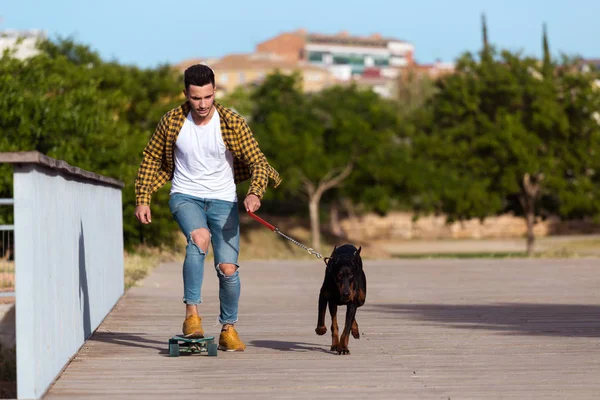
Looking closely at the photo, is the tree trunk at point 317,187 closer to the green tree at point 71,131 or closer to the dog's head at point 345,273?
the green tree at point 71,131

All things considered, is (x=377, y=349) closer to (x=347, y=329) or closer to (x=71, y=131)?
(x=347, y=329)

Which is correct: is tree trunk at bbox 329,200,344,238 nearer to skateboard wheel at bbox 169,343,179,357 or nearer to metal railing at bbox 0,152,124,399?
metal railing at bbox 0,152,124,399

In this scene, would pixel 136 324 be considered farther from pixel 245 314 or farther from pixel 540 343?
pixel 540 343

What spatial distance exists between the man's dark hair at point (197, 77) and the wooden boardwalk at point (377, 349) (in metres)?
1.79

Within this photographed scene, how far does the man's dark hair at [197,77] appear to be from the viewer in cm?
810

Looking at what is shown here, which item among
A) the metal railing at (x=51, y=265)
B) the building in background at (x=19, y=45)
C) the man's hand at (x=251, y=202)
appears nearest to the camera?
the metal railing at (x=51, y=265)

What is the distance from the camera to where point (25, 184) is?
6.13 meters

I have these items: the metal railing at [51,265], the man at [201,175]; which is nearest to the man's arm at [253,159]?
the man at [201,175]

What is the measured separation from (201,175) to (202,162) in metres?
0.09

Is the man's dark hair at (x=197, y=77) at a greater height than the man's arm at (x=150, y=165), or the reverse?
the man's dark hair at (x=197, y=77)

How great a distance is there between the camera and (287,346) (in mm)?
9062

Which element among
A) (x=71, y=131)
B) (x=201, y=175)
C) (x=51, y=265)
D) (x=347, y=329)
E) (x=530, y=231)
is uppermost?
(x=71, y=131)

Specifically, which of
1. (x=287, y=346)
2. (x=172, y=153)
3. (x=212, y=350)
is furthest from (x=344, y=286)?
(x=172, y=153)

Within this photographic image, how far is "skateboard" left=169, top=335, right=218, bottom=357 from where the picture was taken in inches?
328
